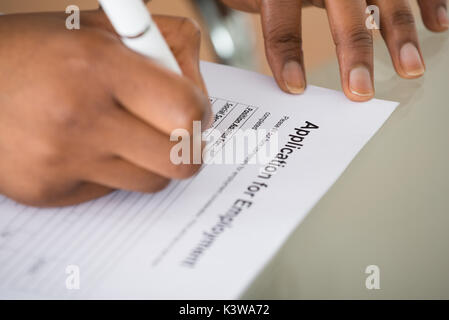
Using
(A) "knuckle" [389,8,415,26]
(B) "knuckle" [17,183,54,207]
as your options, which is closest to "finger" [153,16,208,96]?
(B) "knuckle" [17,183,54,207]

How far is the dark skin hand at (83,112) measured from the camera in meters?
0.33

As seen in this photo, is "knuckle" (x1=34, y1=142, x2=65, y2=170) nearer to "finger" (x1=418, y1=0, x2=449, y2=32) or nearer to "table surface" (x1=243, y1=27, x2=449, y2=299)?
"table surface" (x1=243, y1=27, x2=449, y2=299)

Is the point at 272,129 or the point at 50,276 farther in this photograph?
the point at 272,129

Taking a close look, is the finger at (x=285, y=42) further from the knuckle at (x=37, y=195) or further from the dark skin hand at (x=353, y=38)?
the knuckle at (x=37, y=195)

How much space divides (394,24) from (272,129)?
0.18 meters

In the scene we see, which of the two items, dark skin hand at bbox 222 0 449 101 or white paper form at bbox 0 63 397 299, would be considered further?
dark skin hand at bbox 222 0 449 101

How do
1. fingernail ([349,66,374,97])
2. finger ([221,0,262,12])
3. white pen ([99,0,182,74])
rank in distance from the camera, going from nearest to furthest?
white pen ([99,0,182,74]), fingernail ([349,66,374,97]), finger ([221,0,262,12])

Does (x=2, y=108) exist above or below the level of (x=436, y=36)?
above

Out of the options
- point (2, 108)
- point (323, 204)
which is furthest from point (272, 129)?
point (2, 108)

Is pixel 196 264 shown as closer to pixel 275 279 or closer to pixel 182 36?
pixel 275 279

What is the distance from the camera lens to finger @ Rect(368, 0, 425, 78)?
0.51 m

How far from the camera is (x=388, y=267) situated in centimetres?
35
